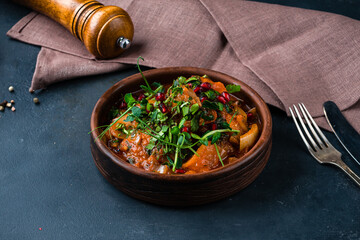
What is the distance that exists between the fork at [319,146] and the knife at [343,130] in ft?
0.38

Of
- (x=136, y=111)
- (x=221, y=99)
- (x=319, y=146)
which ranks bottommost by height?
(x=319, y=146)

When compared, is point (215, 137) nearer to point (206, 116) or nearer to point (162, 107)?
point (206, 116)

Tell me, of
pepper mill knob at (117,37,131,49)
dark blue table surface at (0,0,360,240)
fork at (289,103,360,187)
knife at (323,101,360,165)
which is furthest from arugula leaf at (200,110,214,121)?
pepper mill knob at (117,37,131,49)

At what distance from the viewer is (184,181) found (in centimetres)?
246

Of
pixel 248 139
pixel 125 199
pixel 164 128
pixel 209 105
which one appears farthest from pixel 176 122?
pixel 125 199

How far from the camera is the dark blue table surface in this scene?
2.63 meters

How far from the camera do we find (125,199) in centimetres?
280

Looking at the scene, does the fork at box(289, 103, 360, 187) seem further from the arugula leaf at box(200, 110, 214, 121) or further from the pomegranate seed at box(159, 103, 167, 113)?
the pomegranate seed at box(159, 103, 167, 113)

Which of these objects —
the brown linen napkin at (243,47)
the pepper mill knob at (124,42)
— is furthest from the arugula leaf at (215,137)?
the pepper mill knob at (124,42)

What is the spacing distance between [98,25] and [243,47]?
Answer: 1.25 meters

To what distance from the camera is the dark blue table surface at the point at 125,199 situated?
2.63m

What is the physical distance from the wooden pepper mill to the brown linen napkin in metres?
0.14

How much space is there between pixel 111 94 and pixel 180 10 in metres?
1.45

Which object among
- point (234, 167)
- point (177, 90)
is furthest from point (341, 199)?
point (177, 90)
